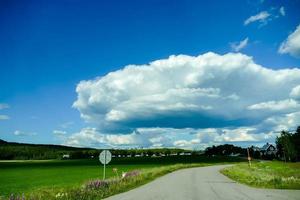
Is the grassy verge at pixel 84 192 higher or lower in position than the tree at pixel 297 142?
lower

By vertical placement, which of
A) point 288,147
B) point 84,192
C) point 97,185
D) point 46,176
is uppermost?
point 288,147

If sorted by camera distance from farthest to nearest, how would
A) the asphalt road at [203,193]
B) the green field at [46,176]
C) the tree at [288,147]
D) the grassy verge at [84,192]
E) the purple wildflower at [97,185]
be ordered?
the tree at [288,147] → the green field at [46,176] → the purple wildflower at [97,185] → the grassy verge at [84,192] → the asphalt road at [203,193]

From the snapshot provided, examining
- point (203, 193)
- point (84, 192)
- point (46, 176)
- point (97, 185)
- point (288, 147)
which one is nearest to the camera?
point (84, 192)

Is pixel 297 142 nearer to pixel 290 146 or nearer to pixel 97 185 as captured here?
pixel 290 146

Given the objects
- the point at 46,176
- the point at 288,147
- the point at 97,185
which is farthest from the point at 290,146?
the point at 97,185

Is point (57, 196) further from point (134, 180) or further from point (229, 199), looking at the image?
point (134, 180)

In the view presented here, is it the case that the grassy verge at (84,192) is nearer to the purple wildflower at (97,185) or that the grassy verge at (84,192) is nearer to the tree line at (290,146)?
the purple wildflower at (97,185)

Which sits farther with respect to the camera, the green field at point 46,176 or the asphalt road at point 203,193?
the green field at point 46,176

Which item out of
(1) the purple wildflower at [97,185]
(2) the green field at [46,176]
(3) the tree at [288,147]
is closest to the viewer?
(1) the purple wildflower at [97,185]

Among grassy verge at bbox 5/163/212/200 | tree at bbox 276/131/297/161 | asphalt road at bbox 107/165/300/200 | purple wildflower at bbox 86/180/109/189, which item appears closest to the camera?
asphalt road at bbox 107/165/300/200

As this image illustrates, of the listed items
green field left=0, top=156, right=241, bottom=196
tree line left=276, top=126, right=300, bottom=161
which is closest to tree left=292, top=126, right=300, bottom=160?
tree line left=276, top=126, right=300, bottom=161

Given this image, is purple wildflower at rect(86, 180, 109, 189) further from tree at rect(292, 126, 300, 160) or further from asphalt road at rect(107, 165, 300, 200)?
tree at rect(292, 126, 300, 160)

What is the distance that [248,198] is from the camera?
17562 mm

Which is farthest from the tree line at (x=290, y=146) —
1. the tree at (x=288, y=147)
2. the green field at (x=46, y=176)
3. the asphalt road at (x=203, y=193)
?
the asphalt road at (x=203, y=193)
